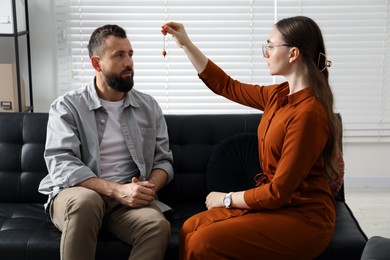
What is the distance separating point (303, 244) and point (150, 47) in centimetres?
223

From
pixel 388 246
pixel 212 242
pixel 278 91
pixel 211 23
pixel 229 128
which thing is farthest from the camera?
pixel 211 23

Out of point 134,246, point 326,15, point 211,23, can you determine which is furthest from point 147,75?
point 134,246

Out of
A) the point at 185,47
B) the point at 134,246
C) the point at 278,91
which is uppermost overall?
the point at 185,47

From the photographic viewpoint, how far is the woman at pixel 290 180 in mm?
2223

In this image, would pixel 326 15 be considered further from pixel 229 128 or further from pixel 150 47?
pixel 229 128

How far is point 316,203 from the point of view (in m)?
2.30

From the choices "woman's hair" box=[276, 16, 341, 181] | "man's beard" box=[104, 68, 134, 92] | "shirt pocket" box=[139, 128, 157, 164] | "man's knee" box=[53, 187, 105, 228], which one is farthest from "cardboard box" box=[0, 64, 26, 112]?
"woman's hair" box=[276, 16, 341, 181]

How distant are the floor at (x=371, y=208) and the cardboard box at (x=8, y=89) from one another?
218 centimetres

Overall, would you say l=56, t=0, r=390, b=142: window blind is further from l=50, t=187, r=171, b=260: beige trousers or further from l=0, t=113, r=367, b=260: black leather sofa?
l=50, t=187, r=171, b=260: beige trousers

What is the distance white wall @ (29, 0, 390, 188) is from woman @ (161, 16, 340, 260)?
6.67 ft

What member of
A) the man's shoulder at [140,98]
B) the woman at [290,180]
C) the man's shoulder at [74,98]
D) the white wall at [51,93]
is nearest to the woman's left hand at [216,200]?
the woman at [290,180]

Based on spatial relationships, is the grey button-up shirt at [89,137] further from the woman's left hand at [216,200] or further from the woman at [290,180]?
the woman at [290,180]

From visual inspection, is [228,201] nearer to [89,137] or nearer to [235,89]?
[235,89]

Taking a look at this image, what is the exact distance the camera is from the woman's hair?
7.47 ft
